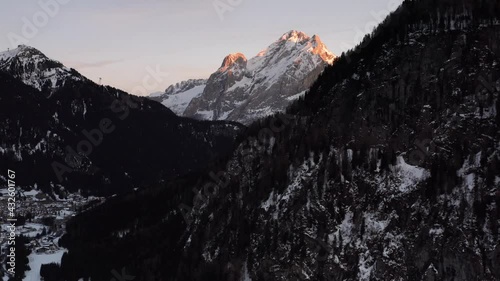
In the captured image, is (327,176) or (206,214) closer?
(327,176)

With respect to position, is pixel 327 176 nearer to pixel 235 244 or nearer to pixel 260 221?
pixel 260 221

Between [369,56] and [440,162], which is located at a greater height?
[369,56]

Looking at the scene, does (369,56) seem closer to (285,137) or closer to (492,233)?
(285,137)

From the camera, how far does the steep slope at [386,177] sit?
120 m

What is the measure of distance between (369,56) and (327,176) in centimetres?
3828

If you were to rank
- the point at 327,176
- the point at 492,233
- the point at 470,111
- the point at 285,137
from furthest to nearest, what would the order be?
the point at 285,137 → the point at 327,176 → the point at 470,111 → the point at 492,233

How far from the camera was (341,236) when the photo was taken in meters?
133

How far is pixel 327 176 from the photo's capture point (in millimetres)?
146000

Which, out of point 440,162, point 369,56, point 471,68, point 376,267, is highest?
point 369,56

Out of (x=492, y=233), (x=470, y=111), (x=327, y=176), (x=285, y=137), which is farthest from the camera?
(x=285, y=137)

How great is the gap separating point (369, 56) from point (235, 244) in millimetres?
60368

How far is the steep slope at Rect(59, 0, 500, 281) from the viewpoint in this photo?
12050cm

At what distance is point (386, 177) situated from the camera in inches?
5335

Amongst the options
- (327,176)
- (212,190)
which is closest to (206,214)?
(212,190)
